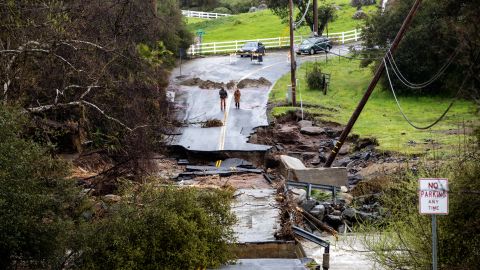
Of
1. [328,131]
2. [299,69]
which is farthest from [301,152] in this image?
[299,69]

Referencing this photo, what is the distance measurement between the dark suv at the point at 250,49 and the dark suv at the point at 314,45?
3.67 meters

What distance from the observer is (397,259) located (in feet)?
41.8

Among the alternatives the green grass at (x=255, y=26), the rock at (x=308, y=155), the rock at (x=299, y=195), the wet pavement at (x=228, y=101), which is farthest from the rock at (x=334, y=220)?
the green grass at (x=255, y=26)

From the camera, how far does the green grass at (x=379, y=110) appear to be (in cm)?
3328

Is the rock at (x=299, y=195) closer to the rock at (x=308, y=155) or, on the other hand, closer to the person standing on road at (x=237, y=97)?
the rock at (x=308, y=155)

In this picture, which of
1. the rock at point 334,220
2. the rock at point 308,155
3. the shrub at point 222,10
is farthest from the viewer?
the shrub at point 222,10

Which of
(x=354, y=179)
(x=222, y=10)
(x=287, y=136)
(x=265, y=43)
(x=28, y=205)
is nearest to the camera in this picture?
(x=28, y=205)

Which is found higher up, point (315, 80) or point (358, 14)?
point (358, 14)

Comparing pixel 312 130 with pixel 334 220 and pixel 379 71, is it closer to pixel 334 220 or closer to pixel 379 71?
pixel 379 71

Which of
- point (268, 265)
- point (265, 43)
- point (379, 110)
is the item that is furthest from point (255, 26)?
point (268, 265)

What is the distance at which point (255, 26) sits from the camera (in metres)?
85.8

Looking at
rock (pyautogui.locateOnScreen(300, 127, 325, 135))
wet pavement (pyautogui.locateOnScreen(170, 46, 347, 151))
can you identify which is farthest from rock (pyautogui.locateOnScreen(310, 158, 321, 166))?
rock (pyautogui.locateOnScreen(300, 127, 325, 135))

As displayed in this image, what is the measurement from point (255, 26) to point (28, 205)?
246 feet


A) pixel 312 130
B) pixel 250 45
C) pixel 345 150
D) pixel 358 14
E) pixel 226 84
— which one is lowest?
pixel 345 150
